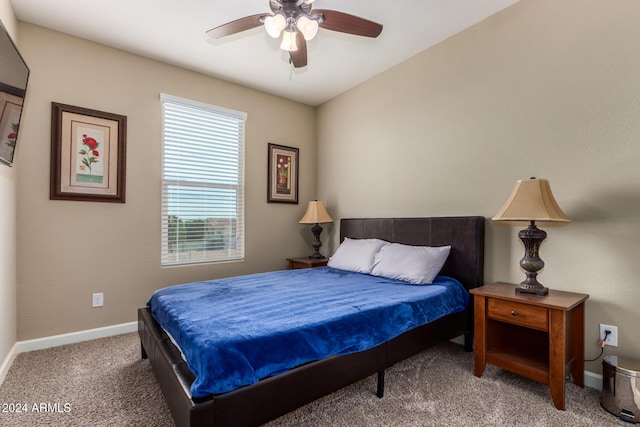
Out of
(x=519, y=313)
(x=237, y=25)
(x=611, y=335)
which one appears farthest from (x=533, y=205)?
(x=237, y=25)

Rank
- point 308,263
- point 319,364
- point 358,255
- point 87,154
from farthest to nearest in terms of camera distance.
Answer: point 308,263
point 358,255
point 87,154
point 319,364

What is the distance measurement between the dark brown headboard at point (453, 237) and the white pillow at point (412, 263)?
11 centimetres

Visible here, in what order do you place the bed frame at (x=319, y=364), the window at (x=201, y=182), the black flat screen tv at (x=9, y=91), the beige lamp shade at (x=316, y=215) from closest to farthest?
1. the bed frame at (x=319, y=364)
2. the black flat screen tv at (x=9, y=91)
3. the window at (x=201, y=182)
4. the beige lamp shade at (x=316, y=215)

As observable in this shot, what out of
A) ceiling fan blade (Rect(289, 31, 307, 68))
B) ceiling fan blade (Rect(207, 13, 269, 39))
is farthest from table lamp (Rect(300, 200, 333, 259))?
ceiling fan blade (Rect(207, 13, 269, 39))

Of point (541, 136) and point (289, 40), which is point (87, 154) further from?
point (541, 136)

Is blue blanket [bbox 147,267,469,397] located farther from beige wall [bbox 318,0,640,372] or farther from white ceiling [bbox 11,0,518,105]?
white ceiling [bbox 11,0,518,105]

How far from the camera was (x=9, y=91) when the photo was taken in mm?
1673

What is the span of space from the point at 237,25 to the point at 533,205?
2.22 meters

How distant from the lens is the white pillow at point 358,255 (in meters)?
3.04

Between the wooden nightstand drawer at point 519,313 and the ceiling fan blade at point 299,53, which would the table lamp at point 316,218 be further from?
the wooden nightstand drawer at point 519,313

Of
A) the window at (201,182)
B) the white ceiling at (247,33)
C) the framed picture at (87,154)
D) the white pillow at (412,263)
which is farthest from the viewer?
the window at (201,182)

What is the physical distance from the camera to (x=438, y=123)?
9.74 feet

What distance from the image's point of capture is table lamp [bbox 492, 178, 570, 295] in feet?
6.32

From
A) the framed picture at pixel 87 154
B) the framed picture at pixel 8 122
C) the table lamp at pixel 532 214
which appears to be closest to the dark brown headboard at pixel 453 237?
the table lamp at pixel 532 214
